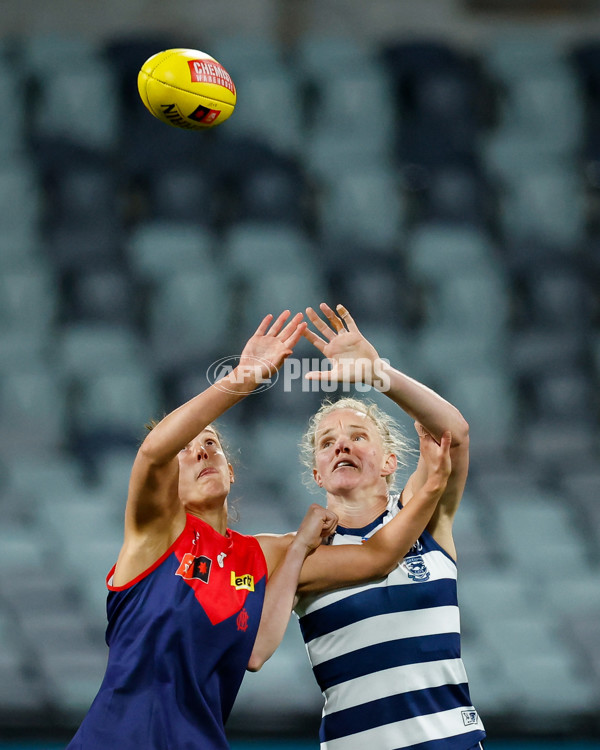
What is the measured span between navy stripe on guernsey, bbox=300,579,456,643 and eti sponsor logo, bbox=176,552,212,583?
37 cm

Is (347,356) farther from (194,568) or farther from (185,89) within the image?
(185,89)

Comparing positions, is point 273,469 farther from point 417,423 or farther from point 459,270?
point 417,423

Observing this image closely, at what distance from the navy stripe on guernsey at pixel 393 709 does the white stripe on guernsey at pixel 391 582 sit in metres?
0.27

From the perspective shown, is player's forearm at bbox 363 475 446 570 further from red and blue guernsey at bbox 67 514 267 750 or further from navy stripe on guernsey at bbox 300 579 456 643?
red and blue guernsey at bbox 67 514 267 750

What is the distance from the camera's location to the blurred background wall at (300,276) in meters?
4.89

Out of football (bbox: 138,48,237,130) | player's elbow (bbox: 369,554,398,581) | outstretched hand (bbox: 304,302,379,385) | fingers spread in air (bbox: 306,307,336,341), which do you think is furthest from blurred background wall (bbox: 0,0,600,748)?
outstretched hand (bbox: 304,302,379,385)

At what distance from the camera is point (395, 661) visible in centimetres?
230

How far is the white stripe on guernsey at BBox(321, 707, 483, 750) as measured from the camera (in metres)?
2.24

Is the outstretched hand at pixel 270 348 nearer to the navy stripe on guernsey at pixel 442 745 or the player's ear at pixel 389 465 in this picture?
the player's ear at pixel 389 465

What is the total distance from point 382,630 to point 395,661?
0.27 ft

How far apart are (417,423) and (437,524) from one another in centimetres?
29

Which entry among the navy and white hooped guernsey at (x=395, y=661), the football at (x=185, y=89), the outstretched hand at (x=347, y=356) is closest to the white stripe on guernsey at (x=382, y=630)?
the navy and white hooped guernsey at (x=395, y=661)

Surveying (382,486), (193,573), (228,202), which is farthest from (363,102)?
(193,573)

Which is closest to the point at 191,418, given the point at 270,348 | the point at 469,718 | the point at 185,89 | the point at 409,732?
the point at 270,348
